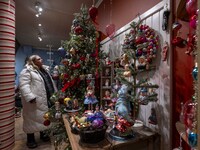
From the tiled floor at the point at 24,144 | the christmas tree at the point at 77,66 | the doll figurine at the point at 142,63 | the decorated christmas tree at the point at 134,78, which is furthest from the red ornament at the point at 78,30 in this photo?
the tiled floor at the point at 24,144

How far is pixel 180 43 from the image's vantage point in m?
0.87

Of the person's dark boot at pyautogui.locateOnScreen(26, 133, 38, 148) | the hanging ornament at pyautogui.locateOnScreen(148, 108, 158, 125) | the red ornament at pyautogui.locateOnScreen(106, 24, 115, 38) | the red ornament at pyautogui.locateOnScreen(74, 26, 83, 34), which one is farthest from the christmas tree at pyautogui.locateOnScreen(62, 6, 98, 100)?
the person's dark boot at pyautogui.locateOnScreen(26, 133, 38, 148)

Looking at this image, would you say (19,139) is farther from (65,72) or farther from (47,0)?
(47,0)

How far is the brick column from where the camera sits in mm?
1795

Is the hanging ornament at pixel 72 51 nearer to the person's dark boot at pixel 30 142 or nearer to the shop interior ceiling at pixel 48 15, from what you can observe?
the shop interior ceiling at pixel 48 15

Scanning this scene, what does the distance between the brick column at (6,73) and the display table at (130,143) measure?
1.23 m

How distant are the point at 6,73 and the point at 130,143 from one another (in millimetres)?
1771

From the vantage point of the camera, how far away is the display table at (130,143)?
84 centimetres

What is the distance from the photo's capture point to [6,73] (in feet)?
6.06

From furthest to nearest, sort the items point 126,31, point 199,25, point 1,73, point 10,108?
point 10,108, point 1,73, point 126,31, point 199,25

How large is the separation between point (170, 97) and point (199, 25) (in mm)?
764

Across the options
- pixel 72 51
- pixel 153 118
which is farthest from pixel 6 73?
pixel 153 118

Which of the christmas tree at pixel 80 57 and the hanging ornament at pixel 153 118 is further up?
the christmas tree at pixel 80 57

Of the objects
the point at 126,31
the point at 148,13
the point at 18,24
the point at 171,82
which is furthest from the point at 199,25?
the point at 18,24
